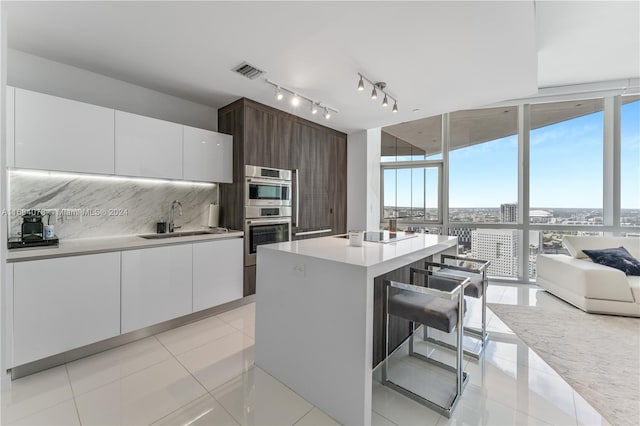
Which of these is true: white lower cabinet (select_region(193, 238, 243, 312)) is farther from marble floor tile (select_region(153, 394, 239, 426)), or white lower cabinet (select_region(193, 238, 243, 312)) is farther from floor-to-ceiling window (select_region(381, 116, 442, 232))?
floor-to-ceiling window (select_region(381, 116, 442, 232))

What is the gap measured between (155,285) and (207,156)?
151cm

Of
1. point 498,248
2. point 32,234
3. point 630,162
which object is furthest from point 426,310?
point 630,162

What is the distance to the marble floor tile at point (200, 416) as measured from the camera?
1.54 m

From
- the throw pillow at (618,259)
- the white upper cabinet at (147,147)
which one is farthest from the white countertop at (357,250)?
the throw pillow at (618,259)

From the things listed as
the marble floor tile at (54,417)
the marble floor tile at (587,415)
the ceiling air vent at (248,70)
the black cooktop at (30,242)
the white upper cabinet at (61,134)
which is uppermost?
the ceiling air vent at (248,70)

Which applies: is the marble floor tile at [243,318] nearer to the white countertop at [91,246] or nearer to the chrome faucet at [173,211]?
the white countertop at [91,246]

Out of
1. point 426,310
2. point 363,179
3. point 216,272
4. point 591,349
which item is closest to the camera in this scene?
point 426,310

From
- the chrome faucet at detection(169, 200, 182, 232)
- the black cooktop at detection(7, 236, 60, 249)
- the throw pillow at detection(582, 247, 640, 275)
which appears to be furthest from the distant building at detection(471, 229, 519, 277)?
the black cooktop at detection(7, 236, 60, 249)

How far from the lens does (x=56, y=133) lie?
216 centimetres

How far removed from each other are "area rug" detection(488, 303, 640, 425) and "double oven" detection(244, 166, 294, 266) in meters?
2.94

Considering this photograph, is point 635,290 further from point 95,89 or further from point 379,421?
point 95,89

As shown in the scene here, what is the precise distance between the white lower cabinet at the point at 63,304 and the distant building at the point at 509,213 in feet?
17.6

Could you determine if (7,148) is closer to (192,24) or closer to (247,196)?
(192,24)

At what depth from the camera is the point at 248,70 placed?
2.53 meters
